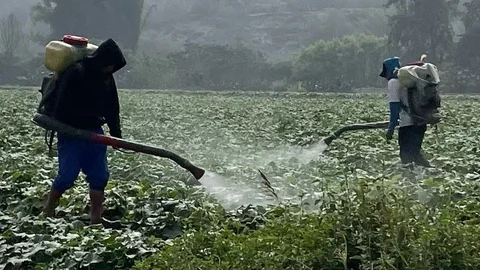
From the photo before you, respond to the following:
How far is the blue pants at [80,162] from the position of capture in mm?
7066

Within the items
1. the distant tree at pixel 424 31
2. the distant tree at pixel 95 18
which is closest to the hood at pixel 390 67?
the distant tree at pixel 424 31

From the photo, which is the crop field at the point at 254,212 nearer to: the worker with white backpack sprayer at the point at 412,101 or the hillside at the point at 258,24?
the worker with white backpack sprayer at the point at 412,101

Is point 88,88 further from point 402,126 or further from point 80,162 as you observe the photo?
point 402,126

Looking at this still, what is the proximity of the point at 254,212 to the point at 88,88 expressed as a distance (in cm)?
165

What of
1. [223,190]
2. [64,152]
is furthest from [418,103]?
[64,152]

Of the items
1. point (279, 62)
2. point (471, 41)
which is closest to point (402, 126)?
point (471, 41)

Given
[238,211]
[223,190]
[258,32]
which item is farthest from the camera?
[258,32]

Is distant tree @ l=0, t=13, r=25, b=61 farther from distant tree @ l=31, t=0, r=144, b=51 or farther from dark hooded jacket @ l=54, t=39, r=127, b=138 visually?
dark hooded jacket @ l=54, t=39, r=127, b=138

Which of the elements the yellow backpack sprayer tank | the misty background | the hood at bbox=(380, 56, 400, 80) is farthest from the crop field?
the misty background

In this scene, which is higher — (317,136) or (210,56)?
(317,136)

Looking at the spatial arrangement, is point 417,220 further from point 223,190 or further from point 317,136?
point 317,136

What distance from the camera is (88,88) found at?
695 cm

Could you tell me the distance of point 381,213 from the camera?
4578 mm

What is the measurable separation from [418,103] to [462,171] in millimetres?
1110
